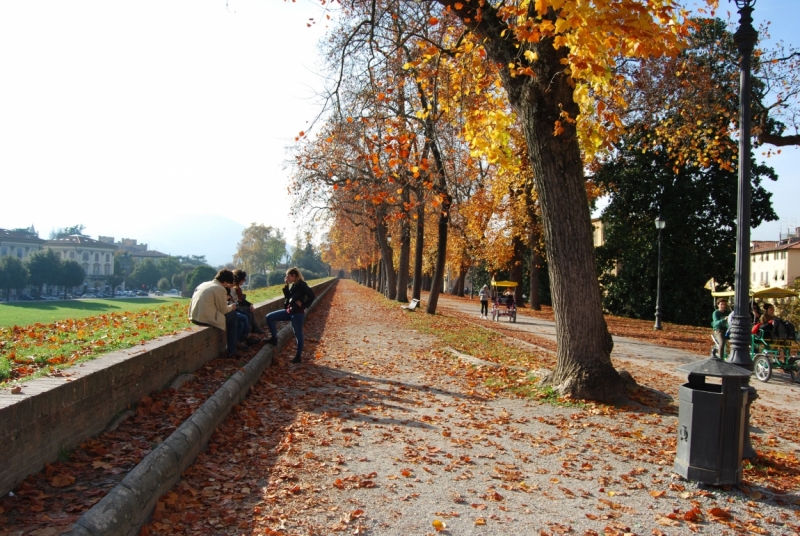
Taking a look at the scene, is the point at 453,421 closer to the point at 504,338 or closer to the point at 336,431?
the point at 336,431

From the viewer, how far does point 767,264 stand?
234 ft

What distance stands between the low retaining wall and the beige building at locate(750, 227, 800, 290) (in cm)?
6201

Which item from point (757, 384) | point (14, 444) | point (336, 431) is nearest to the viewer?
point (14, 444)

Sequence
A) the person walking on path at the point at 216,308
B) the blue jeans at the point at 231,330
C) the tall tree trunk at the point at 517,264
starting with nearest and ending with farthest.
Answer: the person walking on path at the point at 216,308 < the blue jeans at the point at 231,330 < the tall tree trunk at the point at 517,264

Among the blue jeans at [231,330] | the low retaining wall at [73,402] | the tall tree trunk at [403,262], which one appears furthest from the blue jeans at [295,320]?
the tall tree trunk at [403,262]

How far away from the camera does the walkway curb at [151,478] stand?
11.2ft

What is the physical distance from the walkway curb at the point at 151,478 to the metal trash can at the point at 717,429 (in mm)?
4192

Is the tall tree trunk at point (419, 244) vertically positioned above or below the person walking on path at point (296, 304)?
above

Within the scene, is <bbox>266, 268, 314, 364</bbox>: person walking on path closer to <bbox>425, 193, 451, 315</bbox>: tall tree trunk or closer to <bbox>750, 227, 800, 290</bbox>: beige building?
<bbox>425, 193, 451, 315</bbox>: tall tree trunk

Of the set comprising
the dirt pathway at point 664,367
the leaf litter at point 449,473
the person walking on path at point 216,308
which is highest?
the person walking on path at point 216,308

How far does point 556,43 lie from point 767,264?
249ft

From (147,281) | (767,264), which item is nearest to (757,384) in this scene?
(767,264)

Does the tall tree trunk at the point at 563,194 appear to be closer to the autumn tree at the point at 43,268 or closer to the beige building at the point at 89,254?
the autumn tree at the point at 43,268

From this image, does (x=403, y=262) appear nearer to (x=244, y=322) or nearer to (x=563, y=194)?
(x=244, y=322)
